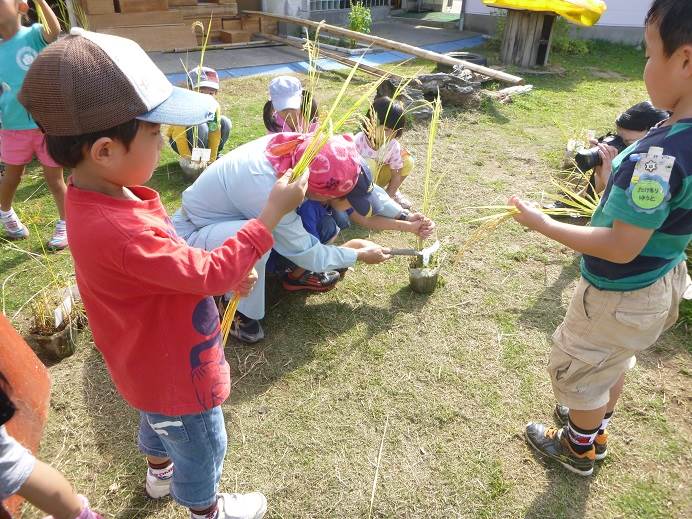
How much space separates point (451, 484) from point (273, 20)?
9685 mm

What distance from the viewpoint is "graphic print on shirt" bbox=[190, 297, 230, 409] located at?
1454 mm

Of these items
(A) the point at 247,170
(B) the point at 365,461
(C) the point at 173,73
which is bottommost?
(B) the point at 365,461

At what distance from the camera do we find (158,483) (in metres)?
1.95

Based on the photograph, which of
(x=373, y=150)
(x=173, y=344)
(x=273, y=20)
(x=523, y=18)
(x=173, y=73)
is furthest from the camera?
(x=273, y=20)

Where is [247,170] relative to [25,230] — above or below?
above

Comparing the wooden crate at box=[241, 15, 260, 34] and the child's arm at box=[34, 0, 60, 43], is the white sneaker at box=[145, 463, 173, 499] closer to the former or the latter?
the child's arm at box=[34, 0, 60, 43]

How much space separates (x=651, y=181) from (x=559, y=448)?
1305 millimetres

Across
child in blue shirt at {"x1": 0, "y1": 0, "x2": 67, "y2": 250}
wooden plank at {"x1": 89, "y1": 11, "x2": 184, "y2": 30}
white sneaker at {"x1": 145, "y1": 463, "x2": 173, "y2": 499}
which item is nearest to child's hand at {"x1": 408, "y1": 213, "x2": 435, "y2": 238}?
white sneaker at {"x1": 145, "y1": 463, "x2": 173, "y2": 499}

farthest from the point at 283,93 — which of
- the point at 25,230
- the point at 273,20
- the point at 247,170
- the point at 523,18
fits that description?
the point at 273,20

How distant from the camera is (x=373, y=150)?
385 cm

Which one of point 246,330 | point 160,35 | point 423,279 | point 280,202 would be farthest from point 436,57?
point 280,202

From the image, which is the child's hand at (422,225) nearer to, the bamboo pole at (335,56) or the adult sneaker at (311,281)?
the adult sneaker at (311,281)

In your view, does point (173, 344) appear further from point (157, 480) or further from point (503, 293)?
point (503, 293)

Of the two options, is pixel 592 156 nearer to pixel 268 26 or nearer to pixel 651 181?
pixel 651 181
